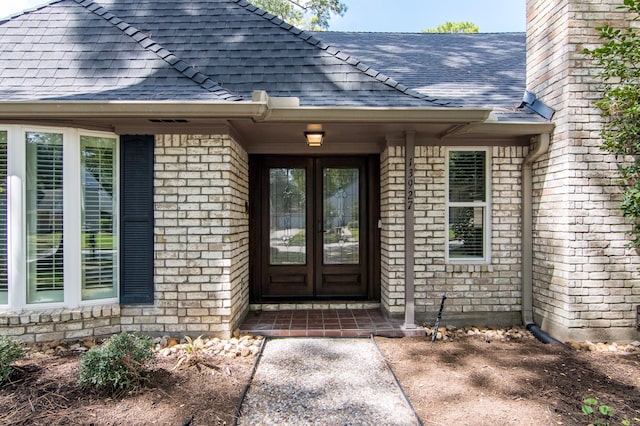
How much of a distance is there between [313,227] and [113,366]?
3047mm

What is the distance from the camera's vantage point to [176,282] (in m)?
4.00

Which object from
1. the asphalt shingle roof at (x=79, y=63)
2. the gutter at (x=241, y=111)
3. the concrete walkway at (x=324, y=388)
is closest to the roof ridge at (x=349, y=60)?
the gutter at (x=241, y=111)

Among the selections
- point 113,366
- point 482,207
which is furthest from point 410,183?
point 113,366

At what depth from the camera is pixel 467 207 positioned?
15.5 feet

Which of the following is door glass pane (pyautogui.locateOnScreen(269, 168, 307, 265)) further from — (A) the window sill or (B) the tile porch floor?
(A) the window sill

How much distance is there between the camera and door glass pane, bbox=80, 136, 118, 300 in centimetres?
387

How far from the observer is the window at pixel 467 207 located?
15.5ft

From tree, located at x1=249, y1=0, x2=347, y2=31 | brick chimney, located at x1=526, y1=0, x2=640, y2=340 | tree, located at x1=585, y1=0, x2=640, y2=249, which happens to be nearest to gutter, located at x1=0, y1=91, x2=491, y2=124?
brick chimney, located at x1=526, y1=0, x2=640, y2=340

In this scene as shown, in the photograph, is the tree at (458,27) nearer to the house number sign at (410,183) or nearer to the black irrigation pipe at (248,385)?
the house number sign at (410,183)

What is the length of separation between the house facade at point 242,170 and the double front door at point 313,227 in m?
0.33

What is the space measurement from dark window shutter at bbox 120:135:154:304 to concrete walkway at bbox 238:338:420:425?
4.92ft

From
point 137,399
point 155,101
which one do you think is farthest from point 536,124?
point 137,399

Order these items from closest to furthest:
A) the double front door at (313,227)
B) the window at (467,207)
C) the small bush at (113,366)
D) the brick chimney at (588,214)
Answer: the small bush at (113,366) < the brick chimney at (588,214) < the window at (467,207) < the double front door at (313,227)

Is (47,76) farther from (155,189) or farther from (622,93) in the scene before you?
(622,93)
